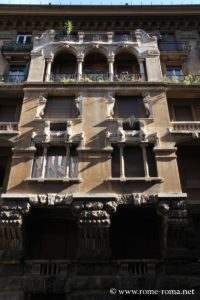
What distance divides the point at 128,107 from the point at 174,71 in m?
5.08

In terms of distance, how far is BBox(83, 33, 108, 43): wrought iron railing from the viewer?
66.9 feet

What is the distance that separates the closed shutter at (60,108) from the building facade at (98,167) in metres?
0.05

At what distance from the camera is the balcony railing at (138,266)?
13.1 metres

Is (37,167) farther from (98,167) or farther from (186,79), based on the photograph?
(186,79)

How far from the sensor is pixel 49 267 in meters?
13.2

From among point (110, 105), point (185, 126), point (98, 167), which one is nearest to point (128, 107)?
point (110, 105)

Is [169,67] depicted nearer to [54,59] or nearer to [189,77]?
[189,77]

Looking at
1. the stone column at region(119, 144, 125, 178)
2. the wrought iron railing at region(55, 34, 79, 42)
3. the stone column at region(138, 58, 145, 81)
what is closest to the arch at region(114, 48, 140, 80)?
the stone column at region(138, 58, 145, 81)

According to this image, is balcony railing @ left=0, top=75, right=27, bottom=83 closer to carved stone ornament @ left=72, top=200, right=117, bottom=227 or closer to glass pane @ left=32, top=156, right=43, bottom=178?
glass pane @ left=32, top=156, right=43, bottom=178

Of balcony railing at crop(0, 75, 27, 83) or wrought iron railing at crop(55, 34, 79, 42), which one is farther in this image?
wrought iron railing at crop(55, 34, 79, 42)

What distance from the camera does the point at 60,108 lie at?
17266 millimetres

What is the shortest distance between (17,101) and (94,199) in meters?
7.76

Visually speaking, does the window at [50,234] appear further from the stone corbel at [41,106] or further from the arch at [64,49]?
the arch at [64,49]

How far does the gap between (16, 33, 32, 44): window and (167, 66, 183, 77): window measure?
30.4 feet
